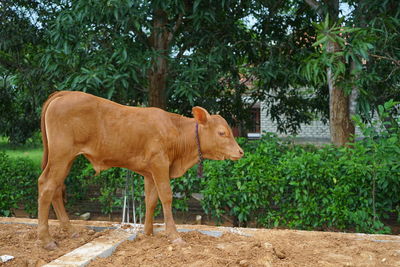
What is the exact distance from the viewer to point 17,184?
6887 millimetres

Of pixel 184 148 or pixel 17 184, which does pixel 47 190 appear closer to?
pixel 184 148

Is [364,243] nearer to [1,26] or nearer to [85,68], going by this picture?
[85,68]

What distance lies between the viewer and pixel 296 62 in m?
7.26

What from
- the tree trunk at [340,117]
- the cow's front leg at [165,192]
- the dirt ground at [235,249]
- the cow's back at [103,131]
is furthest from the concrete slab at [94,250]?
the tree trunk at [340,117]

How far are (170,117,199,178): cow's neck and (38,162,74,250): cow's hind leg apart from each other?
3.58 ft

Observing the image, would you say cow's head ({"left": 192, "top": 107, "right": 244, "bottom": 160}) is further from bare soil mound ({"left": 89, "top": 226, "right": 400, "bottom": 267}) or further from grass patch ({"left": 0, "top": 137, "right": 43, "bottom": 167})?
grass patch ({"left": 0, "top": 137, "right": 43, "bottom": 167})

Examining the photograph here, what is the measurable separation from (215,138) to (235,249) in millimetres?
1098

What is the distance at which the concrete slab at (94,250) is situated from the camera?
140 inches

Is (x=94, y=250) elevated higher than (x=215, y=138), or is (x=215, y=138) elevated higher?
(x=215, y=138)

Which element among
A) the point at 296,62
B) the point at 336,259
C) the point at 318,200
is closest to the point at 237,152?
the point at 336,259

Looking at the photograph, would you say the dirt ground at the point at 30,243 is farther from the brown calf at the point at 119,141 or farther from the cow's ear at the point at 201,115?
the cow's ear at the point at 201,115

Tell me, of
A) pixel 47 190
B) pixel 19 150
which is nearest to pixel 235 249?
pixel 47 190

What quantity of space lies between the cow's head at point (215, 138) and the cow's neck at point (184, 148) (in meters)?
0.10

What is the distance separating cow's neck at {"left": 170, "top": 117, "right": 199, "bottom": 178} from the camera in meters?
4.23
